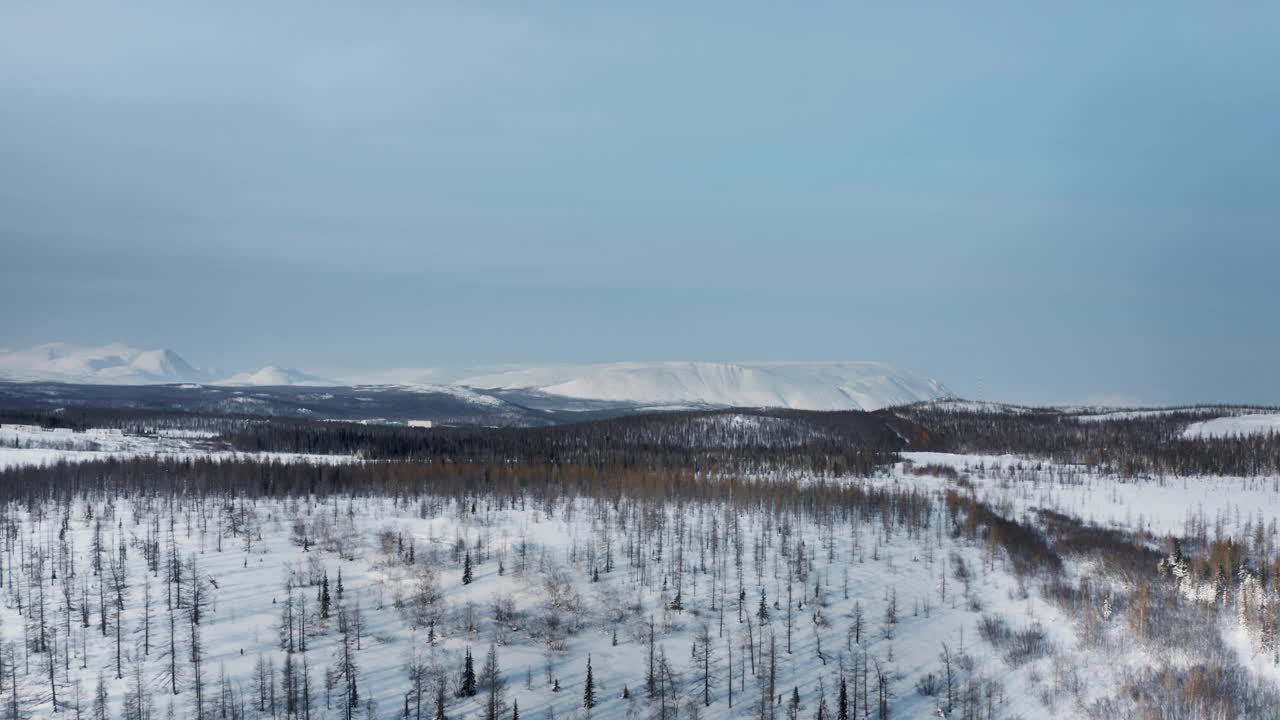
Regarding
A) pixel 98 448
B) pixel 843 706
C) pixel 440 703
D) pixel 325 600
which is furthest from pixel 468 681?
pixel 98 448

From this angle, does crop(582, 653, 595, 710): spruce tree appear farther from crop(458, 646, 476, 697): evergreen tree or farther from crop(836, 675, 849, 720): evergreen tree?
crop(836, 675, 849, 720): evergreen tree

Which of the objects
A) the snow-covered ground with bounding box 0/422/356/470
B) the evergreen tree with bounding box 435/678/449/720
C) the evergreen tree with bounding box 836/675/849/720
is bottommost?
the evergreen tree with bounding box 836/675/849/720

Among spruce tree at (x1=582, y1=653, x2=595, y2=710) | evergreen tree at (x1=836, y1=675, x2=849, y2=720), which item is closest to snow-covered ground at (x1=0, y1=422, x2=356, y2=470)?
spruce tree at (x1=582, y1=653, x2=595, y2=710)

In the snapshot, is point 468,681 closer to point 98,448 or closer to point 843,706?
point 843,706

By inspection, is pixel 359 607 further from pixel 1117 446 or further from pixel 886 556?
pixel 1117 446

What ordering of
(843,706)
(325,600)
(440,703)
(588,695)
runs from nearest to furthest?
(440,703)
(843,706)
(588,695)
(325,600)

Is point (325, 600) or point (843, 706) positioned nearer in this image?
point (843, 706)

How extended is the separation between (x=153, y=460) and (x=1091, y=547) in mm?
115215

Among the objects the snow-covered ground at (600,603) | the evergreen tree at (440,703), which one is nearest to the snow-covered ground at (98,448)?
the snow-covered ground at (600,603)

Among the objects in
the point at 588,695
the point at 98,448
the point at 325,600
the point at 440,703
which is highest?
the point at 98,448

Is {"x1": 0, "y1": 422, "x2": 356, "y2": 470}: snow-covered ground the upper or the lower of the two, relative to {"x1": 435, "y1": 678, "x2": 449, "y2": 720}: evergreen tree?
A: upper

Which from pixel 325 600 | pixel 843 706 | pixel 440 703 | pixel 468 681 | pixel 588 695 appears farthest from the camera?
pixel 325 600

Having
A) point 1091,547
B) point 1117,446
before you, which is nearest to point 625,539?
point 1091,547

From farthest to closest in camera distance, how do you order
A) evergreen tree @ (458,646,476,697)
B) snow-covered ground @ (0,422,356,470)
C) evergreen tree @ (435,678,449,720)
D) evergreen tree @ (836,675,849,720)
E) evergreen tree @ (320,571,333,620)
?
1. snow-covered ground @ (0,422,356,470)
2. evergreen tree @ (320,571,333,620)
3. evergreen tree @ (836,675,849,720)
4. evergreen tree @ (458,646,476,697)
5. evergreen tree @ (435,678,449,720)
